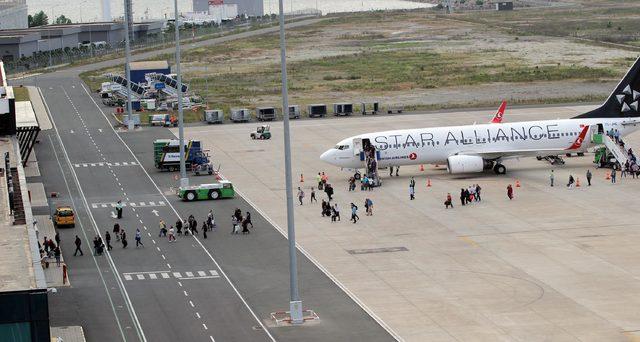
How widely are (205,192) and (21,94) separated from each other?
8102 cm

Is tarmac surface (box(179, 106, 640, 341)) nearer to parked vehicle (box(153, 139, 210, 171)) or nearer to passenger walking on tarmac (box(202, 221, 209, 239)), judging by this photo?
parked vehicle (box(153, 139, 210, 171))

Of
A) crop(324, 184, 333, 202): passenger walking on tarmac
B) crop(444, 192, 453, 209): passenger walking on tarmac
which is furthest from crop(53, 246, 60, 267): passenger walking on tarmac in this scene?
crop(444, 192, 453, 209): passenger walking on tarmac

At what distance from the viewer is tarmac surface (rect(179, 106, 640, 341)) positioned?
67.0 m

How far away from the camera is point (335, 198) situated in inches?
4080

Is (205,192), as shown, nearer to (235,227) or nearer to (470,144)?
(235,227)

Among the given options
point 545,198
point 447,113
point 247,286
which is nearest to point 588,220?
point 545,198

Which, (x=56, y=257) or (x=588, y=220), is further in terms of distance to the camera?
(x=588, y=220)

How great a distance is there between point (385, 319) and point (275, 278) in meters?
11.8

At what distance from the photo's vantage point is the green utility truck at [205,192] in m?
104

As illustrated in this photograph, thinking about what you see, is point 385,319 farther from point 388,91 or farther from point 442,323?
point 388,91

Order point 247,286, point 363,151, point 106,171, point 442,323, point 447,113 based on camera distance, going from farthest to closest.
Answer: point 447,113
point 106,171
point 363,151
point 247,286
point 442,323

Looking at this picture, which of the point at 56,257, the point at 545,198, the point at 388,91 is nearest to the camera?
the point at 56,257

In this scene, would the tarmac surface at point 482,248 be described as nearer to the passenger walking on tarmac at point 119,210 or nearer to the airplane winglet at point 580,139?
the airplane winglet at point 580,139

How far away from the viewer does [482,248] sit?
83.6 meters
